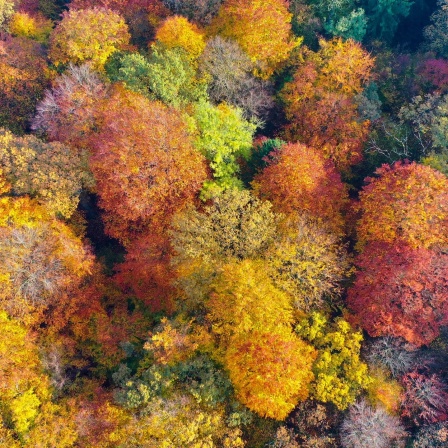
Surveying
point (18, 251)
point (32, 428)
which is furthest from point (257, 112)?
point (32, 428)

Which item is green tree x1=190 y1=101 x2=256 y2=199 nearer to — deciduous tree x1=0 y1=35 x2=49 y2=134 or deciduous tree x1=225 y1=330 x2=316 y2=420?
deciduous tree x1=225 y1=330 x2=316 y2=420

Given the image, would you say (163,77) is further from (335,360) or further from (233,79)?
(335,360)

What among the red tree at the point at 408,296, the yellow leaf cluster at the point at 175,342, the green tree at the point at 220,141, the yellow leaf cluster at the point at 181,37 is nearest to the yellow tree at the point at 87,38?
the yellow leaf cluster at the point at 181,37

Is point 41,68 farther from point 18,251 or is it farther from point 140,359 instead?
point 140,359

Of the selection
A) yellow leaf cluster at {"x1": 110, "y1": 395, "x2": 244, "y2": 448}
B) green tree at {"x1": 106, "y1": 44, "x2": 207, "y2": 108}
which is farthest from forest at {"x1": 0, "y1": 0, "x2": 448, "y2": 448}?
green tree at {"x1": 106, "y1": 44, "x2": 207, "y2": 108}

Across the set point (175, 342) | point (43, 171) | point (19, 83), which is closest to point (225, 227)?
point (175, 342)

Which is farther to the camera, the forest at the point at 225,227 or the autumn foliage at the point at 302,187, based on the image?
the autumn foliage at the point at 302,187

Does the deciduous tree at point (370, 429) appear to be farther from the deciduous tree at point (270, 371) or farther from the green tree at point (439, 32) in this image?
the green tree at point (439, 32)

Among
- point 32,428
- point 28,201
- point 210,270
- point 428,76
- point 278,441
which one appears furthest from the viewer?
point 428,76
